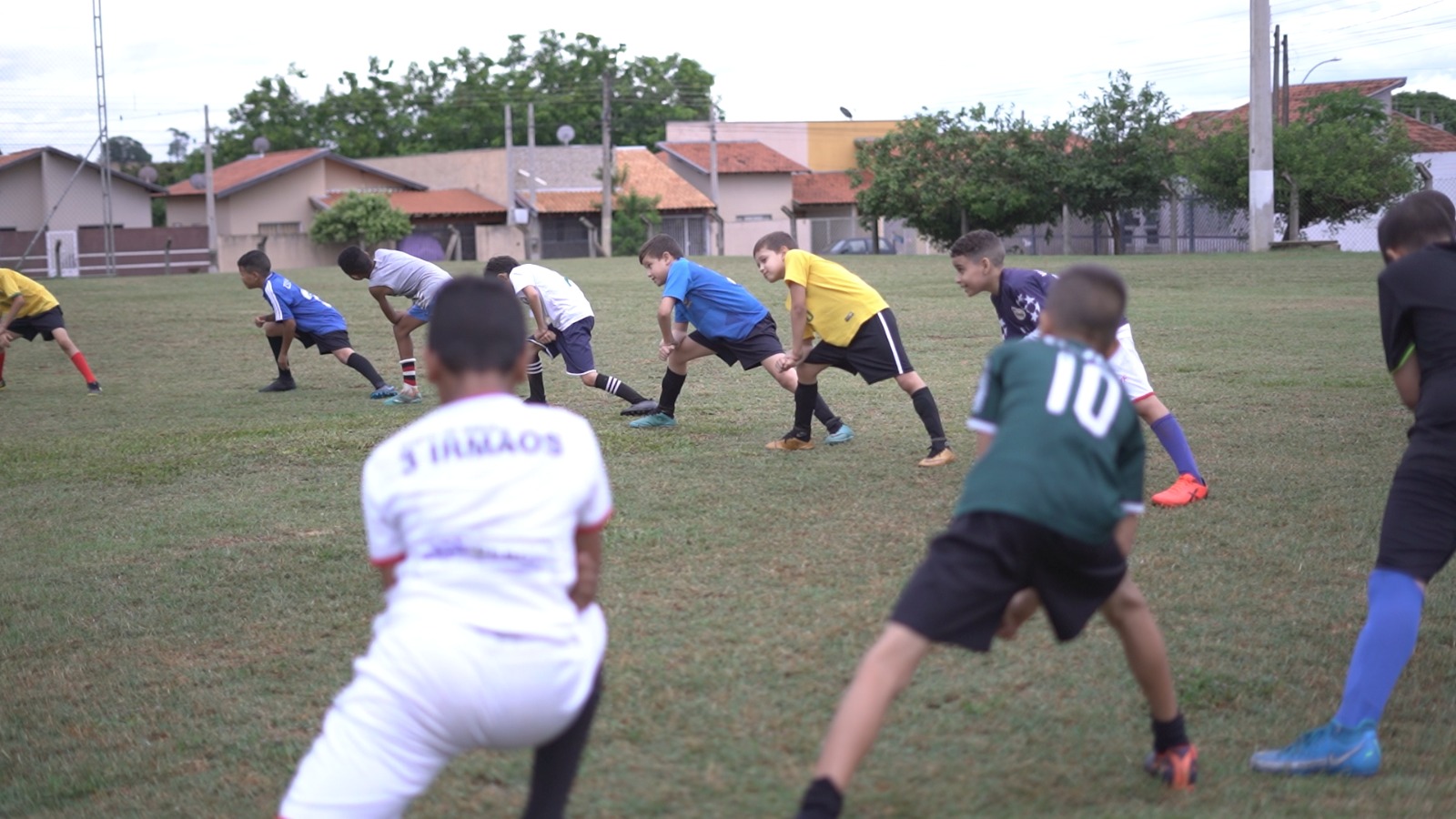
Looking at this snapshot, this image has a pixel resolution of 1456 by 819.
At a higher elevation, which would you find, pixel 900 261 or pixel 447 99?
pixel 447 99

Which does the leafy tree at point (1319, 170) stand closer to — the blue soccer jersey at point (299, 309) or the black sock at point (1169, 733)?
the blue soccer jersey at point (299, 309)

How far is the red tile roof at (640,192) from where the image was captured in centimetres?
5862

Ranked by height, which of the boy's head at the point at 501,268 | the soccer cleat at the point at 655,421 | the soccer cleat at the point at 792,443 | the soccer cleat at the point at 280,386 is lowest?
the soccer cleat at the point at 792,443

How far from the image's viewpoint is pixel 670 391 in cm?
1081

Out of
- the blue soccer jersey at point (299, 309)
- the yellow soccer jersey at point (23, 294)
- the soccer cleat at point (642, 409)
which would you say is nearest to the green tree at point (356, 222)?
the yellow soccer jersey at point (23, 294)

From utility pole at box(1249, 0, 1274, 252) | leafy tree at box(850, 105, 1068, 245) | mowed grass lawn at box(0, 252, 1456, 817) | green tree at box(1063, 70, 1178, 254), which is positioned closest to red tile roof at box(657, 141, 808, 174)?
leafy tree at box(850, 105, 1068, 245)

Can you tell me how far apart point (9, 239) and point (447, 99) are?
1511 inches

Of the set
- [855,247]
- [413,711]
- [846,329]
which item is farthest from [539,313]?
[855,247]

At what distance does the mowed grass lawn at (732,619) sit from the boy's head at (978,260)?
1.25 m

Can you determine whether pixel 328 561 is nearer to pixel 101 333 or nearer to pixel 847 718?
pixel 847 718

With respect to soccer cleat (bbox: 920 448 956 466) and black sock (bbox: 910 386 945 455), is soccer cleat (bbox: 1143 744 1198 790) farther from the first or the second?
black sock (bbox: 910 386 945 455)

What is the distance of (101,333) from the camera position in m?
20.1

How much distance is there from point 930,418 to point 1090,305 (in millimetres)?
5458

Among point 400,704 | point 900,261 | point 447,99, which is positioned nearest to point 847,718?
point 400,704
